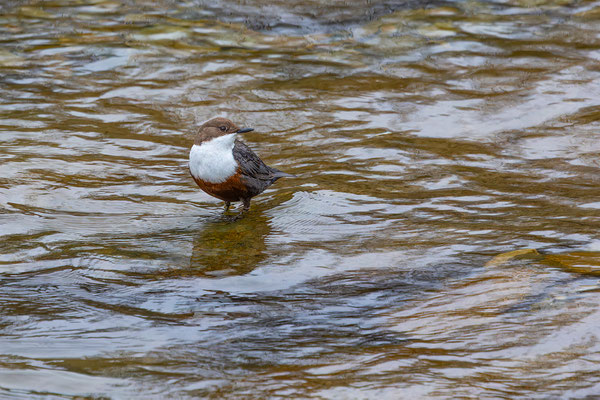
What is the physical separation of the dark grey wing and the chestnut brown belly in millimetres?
64

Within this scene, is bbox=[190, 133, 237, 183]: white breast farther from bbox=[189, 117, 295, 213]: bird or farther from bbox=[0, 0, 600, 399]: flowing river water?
bbox=[0, 0, 600, 399]: flowing river water

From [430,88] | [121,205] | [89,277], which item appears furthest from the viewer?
[430,88]

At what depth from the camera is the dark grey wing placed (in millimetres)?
6418

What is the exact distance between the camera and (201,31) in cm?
1130

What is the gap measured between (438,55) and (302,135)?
9.64 ft

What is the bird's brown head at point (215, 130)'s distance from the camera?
6.39 m

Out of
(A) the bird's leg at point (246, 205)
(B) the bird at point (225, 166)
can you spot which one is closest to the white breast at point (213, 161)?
(B) the bird at point (225, 166)

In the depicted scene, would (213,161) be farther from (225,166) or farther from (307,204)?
(307,204)

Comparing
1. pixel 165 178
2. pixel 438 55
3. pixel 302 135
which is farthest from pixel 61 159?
pixel 438 55

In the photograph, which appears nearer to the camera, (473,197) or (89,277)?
(89,277)

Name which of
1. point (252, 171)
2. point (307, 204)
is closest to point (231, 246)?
point (252, 171)

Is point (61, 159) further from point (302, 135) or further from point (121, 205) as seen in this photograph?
point (302, 135)

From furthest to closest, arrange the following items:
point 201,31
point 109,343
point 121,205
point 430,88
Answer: point 201,31
point 430,88
point 121,205
point 109,343

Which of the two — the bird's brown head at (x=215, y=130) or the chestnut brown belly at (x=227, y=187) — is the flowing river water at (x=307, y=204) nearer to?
the chestnut brown belly at (x=227, y=187)
